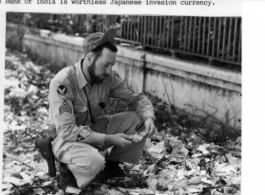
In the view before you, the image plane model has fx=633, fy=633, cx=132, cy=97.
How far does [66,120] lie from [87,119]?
0.26 metres

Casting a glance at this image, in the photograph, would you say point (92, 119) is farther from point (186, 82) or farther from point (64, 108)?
point (186, 82)

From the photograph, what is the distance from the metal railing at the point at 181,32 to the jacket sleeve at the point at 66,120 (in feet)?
4.38

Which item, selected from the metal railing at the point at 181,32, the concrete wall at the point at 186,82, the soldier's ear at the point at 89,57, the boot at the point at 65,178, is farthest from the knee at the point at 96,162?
the metal railing at the point at 181,32

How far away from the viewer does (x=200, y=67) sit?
4.62m

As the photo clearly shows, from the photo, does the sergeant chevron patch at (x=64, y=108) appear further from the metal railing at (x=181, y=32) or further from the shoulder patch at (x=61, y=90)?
Answer: the metal railing at (x=181, y=32)

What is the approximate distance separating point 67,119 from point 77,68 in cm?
34

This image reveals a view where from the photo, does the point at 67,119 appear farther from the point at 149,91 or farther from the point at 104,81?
the point at 149,91

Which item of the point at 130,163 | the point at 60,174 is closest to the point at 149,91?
the point at 130,163

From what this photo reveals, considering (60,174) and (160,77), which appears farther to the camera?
(160,77)

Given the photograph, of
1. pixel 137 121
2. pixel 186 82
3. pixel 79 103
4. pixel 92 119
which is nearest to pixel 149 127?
pixel 137 121

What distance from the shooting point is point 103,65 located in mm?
3896

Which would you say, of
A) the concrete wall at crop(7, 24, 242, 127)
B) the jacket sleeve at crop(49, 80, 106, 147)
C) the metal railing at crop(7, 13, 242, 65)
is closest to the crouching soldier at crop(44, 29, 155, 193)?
the jacket sleeve at crop(49, 80, 106, 147)
